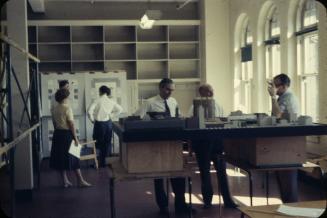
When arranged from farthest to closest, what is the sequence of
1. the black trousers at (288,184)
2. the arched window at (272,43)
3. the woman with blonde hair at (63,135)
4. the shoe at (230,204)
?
1. the arched window at (272,43)
2. the woman with blonde hair at (63,135)
3. the shoe at (230,204)
4. the black trousers at (288,184)

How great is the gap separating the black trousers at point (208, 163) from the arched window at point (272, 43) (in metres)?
3.14

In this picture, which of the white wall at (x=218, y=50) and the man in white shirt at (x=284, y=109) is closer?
the man in white shirt at (x=284, y=109)

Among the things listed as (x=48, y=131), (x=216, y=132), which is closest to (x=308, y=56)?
(x=216, y=132)

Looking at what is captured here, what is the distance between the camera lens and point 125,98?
9648 millimetres

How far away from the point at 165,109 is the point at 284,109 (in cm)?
122

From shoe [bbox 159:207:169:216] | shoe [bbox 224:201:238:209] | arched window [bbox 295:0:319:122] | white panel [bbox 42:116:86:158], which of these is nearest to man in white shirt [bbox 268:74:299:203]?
shoe [bbox 224:201:238:209]

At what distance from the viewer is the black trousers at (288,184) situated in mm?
4152

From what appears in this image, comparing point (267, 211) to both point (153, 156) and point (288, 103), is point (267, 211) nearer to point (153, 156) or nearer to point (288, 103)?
point (153, 156)

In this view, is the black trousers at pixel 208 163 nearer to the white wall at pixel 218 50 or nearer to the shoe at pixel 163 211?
the shoe at pixel 163 211

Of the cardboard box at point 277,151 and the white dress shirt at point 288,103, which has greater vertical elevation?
the white dress shirt at point 288,103

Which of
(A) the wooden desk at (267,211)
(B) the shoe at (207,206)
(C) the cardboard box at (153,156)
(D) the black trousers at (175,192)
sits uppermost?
(C) the cardboard box at (153,156)

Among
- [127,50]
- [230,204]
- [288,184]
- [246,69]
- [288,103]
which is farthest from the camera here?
[127,50]

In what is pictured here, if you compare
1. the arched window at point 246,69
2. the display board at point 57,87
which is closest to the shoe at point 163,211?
the arched window at point 246,69

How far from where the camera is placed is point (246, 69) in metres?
9.26
